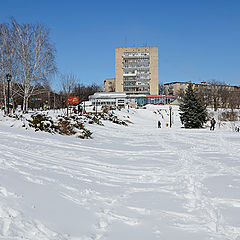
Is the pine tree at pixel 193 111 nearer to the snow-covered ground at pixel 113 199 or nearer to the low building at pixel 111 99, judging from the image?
the snow-covered ground at pixel 113 199

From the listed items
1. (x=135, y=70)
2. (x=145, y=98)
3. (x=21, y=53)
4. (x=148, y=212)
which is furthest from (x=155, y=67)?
(x=148, y=212)

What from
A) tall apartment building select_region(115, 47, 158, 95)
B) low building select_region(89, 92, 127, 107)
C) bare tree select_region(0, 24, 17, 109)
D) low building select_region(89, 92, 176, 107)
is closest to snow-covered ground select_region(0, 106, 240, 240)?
bare tree select_region(0, 24, 17, 109)

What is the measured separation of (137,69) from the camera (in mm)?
70812

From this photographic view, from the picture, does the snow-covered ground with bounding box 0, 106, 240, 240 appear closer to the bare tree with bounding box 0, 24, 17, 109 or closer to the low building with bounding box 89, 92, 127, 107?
the bare tree with bounding box 0, 24, 17, 109

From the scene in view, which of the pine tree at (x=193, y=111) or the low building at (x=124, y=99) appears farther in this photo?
the low building at (x=124, y=99)

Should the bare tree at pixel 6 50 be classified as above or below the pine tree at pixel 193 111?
above

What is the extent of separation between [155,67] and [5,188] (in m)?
69.4

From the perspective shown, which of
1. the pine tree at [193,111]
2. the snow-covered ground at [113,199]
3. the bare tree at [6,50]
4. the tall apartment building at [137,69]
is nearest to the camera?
the snow-covered ground at [113,199]

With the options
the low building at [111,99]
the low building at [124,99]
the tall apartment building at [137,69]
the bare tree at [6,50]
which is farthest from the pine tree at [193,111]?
the tall apartment building at [137,69]

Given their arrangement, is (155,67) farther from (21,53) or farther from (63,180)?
(63,180)

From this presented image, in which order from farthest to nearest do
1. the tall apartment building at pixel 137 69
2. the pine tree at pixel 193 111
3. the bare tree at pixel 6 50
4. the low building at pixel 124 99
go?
the tall apartment building at pixel 137 69 → the low building at pixel 124 99 → the pine tree at pixel 193 111 → the bare tree at pixel 6 50

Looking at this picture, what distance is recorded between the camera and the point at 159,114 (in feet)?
165

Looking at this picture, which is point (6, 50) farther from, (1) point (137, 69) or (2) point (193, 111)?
(1) point (137, 69)

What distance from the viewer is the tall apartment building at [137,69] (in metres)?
69.6
